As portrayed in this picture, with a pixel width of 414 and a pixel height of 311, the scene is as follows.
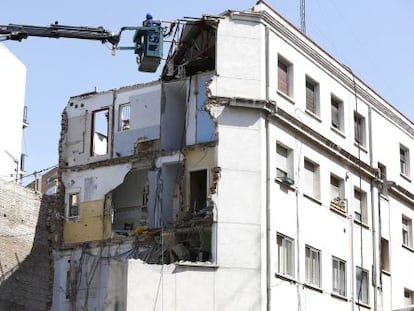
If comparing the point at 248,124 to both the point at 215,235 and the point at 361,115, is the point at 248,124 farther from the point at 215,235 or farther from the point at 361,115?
the point at 361,115

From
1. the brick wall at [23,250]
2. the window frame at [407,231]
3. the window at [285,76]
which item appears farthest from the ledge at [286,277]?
the window frame at [407,231]

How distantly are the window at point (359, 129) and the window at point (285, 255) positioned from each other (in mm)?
8068

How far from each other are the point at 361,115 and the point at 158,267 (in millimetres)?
13908

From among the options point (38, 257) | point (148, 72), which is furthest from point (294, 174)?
point (38, 257)

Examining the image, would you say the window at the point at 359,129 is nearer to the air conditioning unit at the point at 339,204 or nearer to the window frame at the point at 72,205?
the air conditioning unit at the point at 339,204

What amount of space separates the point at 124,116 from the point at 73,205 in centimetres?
411

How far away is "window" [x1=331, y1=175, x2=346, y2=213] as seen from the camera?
4000 centimetres

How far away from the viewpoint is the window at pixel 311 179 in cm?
3841

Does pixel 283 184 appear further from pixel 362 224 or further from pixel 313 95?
pixel 362 224

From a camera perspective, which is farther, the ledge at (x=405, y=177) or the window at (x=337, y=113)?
the ledge at (x=405, y=177)

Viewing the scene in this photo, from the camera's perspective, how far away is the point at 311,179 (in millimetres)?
38781

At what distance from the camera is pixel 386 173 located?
44.6 metres

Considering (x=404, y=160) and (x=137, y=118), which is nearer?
(x=137, y=118)

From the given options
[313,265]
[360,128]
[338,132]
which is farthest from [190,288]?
[360,128]
